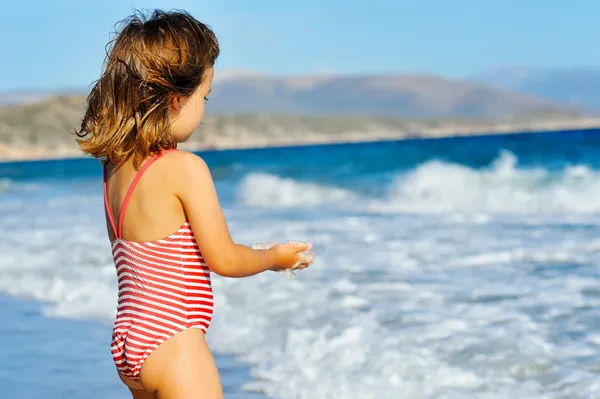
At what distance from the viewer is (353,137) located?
449 feet

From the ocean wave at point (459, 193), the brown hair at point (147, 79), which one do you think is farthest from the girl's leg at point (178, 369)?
the ocean wave at point (459, 193)

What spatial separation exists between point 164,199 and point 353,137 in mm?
135585

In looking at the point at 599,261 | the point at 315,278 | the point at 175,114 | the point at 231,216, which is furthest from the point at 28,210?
the point at 175,114

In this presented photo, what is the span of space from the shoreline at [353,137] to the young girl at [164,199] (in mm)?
97566

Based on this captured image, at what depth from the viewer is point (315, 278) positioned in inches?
279

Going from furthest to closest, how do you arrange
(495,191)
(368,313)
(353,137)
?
(353,137), (495,191), (368,313)

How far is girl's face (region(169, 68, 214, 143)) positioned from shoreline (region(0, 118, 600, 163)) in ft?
320

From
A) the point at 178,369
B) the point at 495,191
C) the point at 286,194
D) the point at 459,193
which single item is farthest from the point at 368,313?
the point at 286,194

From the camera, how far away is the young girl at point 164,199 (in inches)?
79.5

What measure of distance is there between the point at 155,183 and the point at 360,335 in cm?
323

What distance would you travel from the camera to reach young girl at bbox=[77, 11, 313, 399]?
6.63 ft

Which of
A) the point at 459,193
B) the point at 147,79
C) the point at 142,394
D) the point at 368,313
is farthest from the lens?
the point at 459,193

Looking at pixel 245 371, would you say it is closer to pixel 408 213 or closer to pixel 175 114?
pixel 175 114

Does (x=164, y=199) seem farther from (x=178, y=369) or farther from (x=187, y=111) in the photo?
(x=178, y=369)
